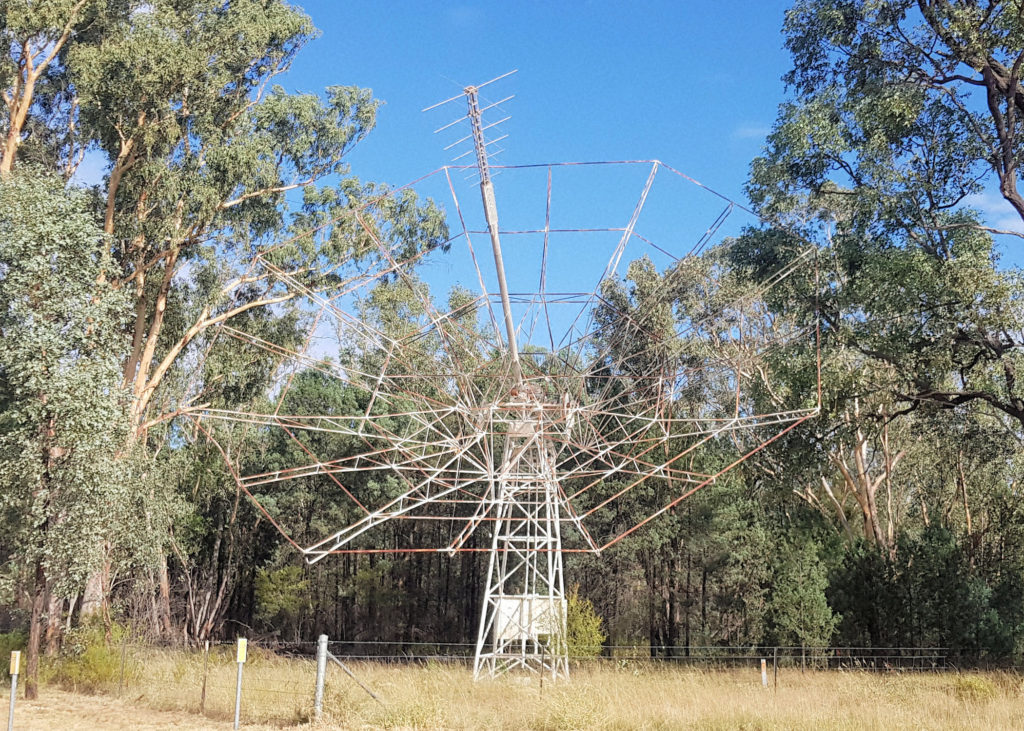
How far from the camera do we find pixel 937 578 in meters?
28.3

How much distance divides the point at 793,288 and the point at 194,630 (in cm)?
2971

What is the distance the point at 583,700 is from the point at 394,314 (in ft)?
76.6

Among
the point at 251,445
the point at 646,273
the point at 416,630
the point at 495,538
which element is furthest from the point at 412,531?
the point at 495,538

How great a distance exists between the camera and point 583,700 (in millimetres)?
13664

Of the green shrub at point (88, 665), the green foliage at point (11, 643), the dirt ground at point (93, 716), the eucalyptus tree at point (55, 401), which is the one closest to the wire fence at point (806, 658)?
the green shrub at point (88, 665)

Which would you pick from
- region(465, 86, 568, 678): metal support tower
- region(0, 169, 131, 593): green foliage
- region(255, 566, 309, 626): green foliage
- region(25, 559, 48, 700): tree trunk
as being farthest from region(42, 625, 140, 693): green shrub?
region(255, 566, 309, 626): green foliage

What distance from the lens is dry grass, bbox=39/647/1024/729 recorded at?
43.6 feet

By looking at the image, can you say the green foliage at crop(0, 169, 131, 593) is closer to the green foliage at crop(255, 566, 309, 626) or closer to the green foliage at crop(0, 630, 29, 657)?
the green foliage at crop(0, 630, 29, 657)

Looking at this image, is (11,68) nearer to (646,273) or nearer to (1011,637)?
(646,273)

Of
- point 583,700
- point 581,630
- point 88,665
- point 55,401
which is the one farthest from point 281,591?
point 583,700

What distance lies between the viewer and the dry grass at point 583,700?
43.6 ft

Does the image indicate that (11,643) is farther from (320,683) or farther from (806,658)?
(806,658)

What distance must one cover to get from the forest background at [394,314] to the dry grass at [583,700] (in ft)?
14.7

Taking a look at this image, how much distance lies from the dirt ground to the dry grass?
35 centimetres
